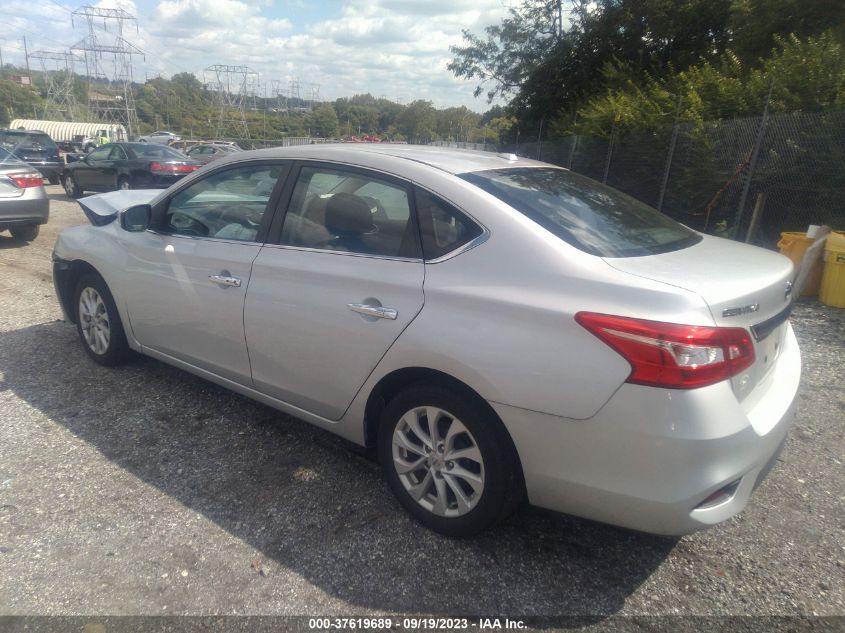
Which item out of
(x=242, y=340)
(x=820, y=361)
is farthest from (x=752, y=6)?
(x=242, y=340)

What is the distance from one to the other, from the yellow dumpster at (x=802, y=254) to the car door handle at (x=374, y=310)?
20.6 ft

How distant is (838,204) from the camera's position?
28.3ft

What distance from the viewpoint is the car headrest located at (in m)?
3.03

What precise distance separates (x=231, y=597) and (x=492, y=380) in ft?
4.35

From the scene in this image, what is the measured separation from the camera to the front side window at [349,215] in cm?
288

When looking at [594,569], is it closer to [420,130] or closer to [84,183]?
[84,183]

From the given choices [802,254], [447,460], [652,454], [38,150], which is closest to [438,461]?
[447,460]

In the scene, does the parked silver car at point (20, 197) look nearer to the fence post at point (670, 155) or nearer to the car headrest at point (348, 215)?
the car headrest at point (348, 215)

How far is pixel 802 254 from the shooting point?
7.32 meters

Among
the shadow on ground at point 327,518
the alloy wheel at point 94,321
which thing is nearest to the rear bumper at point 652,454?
the shadow on ground at point 327,518

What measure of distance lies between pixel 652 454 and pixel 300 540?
61.7 inches

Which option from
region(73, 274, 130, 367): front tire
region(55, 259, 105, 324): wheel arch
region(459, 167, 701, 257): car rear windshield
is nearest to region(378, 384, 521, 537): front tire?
region(459, 167, 701, 257): car rear windshield

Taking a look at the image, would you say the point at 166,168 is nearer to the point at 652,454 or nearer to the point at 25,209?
the point at 25,209

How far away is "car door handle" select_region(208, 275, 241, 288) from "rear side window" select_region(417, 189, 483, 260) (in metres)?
1.14
